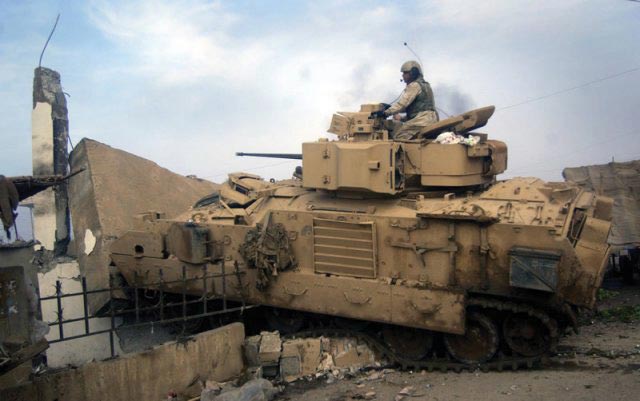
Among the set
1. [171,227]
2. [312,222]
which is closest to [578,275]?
[312,222]

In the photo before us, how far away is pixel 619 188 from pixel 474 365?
642 cm

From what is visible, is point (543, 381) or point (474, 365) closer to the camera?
point (543, 381)

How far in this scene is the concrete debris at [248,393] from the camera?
716 centimetres

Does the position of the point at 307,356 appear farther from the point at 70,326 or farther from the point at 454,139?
the point at 70,326

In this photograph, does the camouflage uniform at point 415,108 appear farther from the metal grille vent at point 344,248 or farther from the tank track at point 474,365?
the tank track at point 474,365

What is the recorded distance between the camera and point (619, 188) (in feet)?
41.4

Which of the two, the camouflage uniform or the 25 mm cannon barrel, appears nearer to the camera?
the camouflage uniform

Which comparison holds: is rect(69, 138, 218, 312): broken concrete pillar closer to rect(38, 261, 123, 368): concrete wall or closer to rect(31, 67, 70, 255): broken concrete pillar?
rect(38, 261, 123, 368): concrete wall

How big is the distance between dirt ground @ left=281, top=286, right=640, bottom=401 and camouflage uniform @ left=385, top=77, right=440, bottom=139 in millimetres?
3992

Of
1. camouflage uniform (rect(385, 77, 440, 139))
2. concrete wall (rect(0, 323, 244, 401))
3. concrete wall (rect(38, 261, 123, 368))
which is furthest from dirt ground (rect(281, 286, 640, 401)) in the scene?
concrete wall (rect(38, 261, 123, 368))

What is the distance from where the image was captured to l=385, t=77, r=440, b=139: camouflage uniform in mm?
10266

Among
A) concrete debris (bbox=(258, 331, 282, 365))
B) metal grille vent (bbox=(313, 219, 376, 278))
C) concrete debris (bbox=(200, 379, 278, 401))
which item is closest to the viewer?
concrete debris (bbox=(200, 379, 278, 401))

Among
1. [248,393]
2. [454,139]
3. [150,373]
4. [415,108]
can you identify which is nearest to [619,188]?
[415,108]

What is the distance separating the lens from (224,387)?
26.5ft
